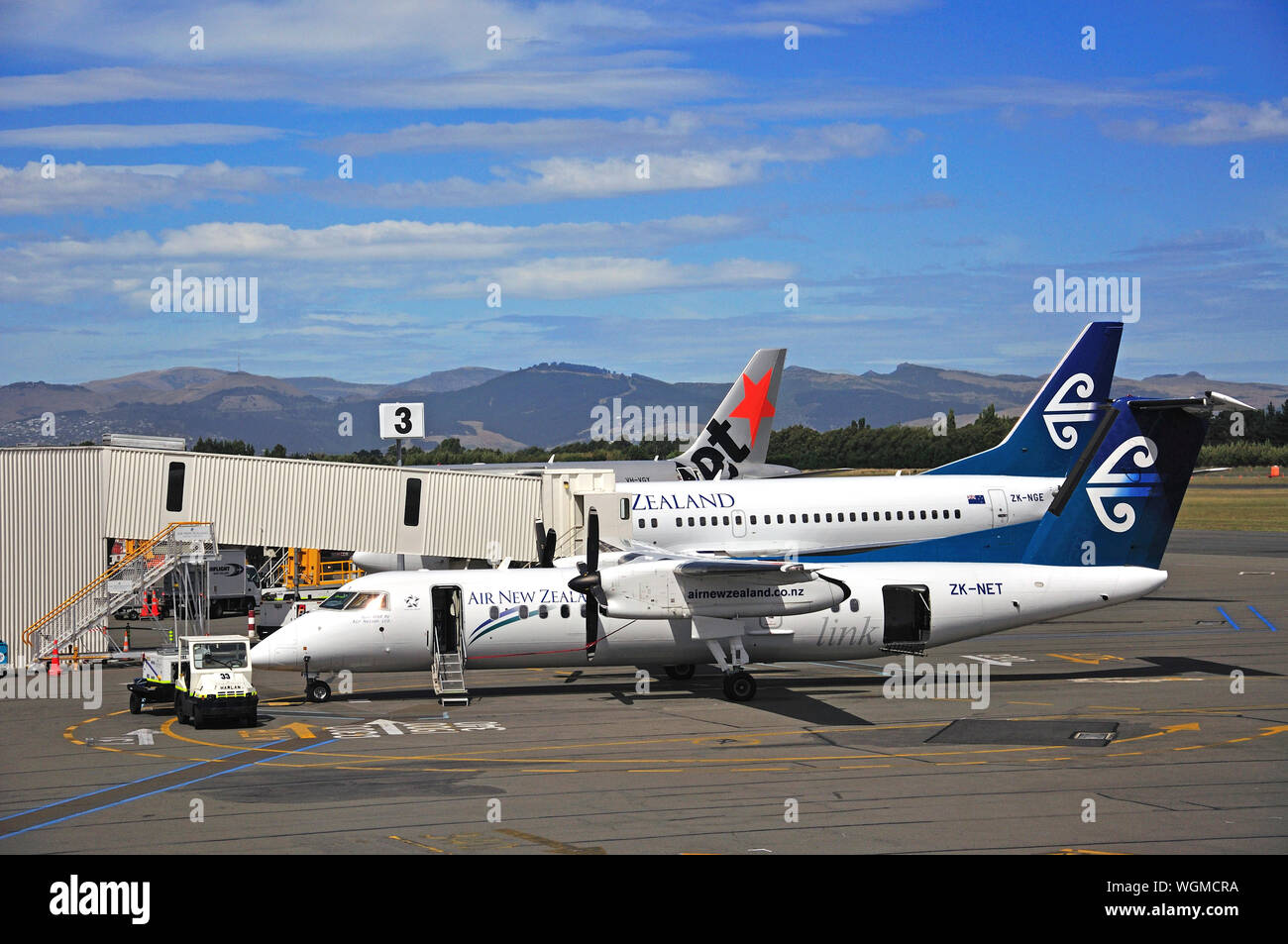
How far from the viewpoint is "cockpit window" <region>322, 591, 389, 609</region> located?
30.2 m

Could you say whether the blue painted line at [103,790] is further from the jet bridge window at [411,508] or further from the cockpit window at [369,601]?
the jet bridge window at [411,508]

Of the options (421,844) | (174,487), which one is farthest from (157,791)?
(174,487)

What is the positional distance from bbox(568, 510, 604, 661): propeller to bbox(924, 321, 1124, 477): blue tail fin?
20.3 meters

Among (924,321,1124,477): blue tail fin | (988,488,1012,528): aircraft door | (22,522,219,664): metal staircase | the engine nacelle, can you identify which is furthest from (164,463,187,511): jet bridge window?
(988,488,1012,528): aircraft door

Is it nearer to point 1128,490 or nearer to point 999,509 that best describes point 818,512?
point 999,509

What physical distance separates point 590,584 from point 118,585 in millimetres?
17151

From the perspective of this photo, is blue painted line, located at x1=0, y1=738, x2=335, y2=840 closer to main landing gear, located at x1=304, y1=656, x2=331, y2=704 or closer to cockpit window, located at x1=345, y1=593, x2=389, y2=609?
main landing gear, located at x1=304, y1=656, x2=331, y2=704

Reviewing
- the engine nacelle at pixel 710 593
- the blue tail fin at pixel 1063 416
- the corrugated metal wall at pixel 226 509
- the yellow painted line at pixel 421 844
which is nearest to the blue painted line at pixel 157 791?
the yellow painted line at pixel 421 844

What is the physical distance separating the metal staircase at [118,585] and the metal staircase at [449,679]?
10985 millimetres

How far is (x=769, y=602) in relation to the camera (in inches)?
1165

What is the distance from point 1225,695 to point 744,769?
13.8m
